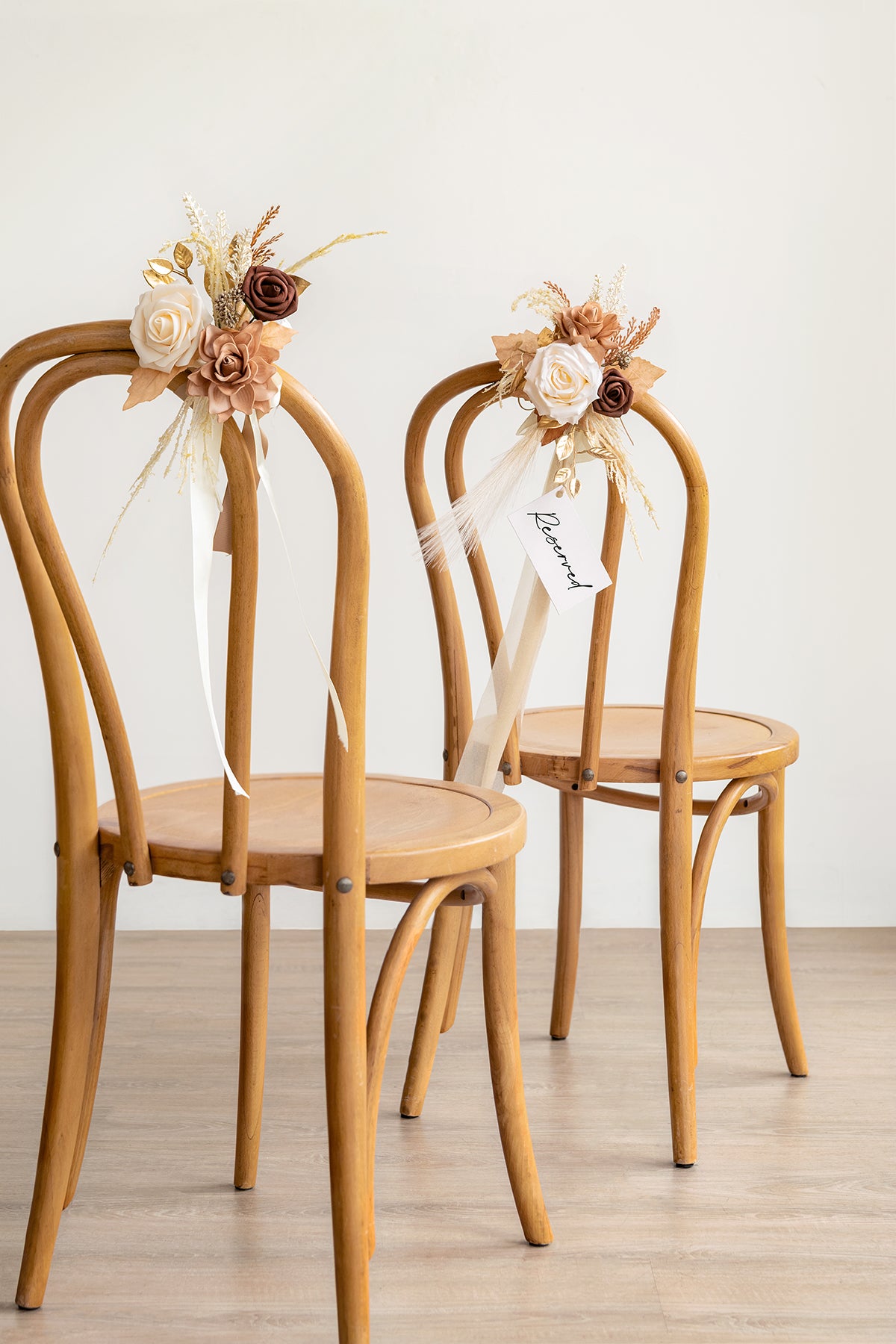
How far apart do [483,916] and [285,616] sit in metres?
1.29

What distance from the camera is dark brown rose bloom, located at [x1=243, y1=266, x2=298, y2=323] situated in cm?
97

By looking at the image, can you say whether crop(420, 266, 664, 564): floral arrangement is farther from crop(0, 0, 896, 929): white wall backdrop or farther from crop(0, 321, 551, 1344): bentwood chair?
crop(0, 0, 896, 929): white wall backdrop

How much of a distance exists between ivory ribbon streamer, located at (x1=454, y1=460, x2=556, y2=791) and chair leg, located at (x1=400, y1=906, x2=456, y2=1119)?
0.18 m

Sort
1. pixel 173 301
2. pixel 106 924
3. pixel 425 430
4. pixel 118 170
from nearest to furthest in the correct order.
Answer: pixel 173 301
pixel 106 924
pixel 425 430
pixel 118 170

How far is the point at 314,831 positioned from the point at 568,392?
1.72ft

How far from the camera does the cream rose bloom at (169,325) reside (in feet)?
3.21

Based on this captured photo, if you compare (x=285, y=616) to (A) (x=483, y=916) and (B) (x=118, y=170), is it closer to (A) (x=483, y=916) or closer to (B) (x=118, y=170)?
(B) (x=118, y=170)

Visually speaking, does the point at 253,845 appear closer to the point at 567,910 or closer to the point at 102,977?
the point at 102,977

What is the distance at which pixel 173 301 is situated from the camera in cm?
98

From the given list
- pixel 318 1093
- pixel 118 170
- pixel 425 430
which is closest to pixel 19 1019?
pixel 318 1093

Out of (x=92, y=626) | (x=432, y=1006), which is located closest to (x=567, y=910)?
(x=432, y=1006)

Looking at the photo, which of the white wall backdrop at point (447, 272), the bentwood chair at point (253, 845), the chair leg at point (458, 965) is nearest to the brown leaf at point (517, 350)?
the bentwood chair at point (253, 845)

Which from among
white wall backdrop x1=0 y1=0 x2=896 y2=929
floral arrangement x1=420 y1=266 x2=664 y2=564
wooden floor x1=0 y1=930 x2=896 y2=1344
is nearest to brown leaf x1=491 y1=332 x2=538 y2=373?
floral arrangement x1=420 y1=266 x2=664 y2=564

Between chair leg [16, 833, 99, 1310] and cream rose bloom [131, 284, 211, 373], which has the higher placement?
cream rose bloom [131, 284, 211, 373]
